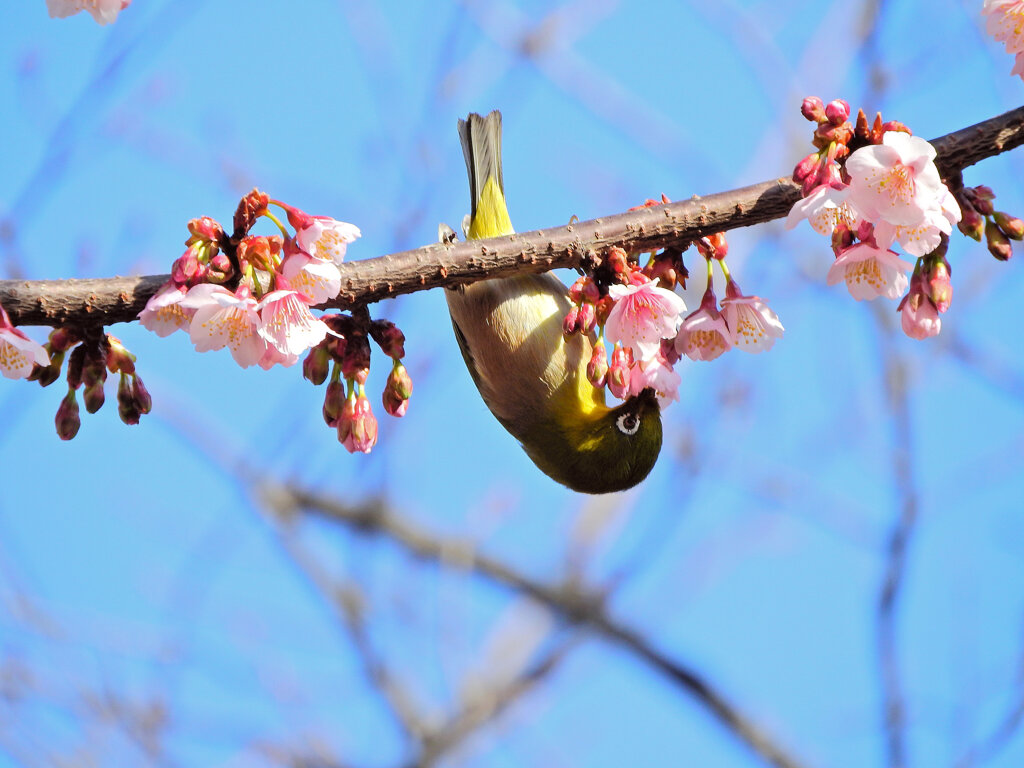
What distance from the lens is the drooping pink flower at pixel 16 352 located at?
2219mm

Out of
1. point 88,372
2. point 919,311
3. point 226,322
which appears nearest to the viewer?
point 226,322

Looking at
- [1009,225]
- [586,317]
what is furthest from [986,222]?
[586,317]

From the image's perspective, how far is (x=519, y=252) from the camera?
251cm

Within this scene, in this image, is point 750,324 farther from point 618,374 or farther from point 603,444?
point 603,444

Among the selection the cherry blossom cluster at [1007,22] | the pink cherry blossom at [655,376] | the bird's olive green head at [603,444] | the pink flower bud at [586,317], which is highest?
the bird's olive green head at [603,444]

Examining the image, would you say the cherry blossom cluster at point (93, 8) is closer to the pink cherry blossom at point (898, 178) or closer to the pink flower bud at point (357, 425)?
the pink flower bud at point (357, 425)

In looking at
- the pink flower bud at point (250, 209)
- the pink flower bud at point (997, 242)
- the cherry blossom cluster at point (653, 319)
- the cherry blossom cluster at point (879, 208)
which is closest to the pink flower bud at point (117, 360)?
the pink flower bud at point (250, 209)

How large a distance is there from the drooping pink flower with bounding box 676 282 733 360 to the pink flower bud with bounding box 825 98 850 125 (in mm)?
571

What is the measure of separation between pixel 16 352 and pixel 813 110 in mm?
1905

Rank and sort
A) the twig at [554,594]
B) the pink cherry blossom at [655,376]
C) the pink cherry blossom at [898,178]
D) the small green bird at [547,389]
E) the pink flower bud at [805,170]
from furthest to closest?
the twig at [554,594]
the small green bird at [547,389]
the pink cherry blossom at [655,376]
the pink flower bud at [805,170]
the pink cherry blossom at [898,178]

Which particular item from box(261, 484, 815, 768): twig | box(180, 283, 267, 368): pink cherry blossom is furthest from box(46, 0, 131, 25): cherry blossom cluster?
box(261, 484, 815, 768): twig

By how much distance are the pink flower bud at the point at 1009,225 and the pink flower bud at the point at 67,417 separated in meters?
2.32

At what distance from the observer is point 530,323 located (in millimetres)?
3809

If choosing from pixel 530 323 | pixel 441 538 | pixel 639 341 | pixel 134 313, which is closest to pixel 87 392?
pixel 134 313
